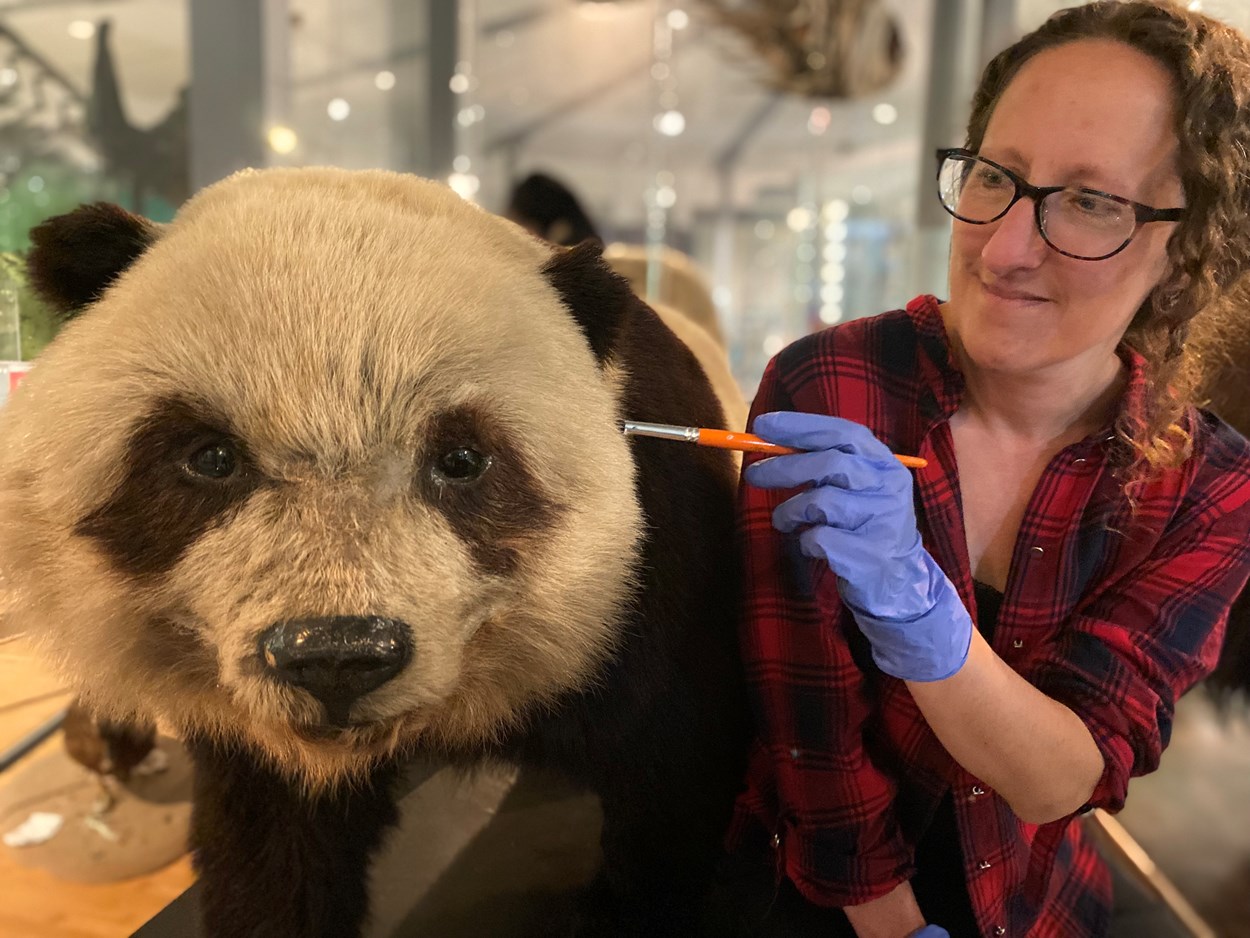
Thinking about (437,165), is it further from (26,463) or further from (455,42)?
(26,463)

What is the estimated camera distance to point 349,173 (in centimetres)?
99

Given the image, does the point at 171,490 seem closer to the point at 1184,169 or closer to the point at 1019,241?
the point at 1019,241

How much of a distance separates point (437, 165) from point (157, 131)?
238cm

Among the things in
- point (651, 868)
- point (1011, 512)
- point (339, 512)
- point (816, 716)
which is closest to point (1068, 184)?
point (1011, 512)

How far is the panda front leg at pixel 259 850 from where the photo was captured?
40.7 inches

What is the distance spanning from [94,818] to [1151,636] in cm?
165

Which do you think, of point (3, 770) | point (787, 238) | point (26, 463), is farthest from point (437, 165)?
point (26, 463)

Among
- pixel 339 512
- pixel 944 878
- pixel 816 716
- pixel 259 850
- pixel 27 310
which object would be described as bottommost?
pixel 944 878

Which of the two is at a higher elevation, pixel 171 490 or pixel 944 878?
pixel 171 490

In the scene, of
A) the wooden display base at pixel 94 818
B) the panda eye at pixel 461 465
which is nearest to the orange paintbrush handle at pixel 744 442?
the panda eye at pixel 461 465

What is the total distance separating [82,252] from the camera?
862 mm

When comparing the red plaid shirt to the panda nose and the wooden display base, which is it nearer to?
the panda nose

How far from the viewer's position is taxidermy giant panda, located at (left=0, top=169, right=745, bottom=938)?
767mm

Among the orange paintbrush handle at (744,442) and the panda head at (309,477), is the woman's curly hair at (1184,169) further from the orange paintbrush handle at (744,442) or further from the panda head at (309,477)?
the panda head at (309,477)
